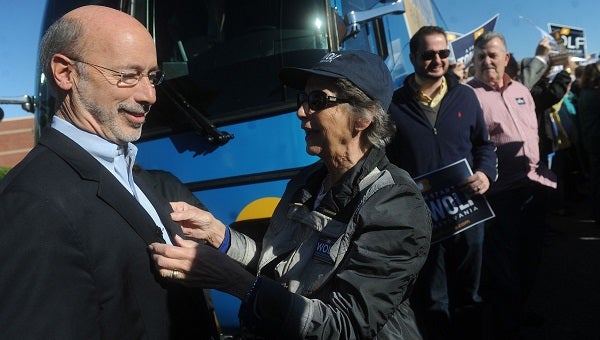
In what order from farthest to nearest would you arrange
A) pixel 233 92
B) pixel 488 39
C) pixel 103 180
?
pixel 488 39 → pixel 233 92 → pixel 103 180

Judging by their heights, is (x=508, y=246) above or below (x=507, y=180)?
below

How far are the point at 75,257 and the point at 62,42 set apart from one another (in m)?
0.61

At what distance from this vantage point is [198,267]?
1396 millimetres

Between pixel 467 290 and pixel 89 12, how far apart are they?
2606 mm

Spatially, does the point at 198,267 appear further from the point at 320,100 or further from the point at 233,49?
the point at 233,49

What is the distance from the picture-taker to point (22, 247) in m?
1.09

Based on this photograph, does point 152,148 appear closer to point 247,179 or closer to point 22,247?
point 247,179

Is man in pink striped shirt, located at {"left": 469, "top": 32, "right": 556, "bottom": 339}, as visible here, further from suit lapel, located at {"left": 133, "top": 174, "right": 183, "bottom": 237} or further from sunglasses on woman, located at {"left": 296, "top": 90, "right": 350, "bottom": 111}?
suit lapel, located at {"left": 133, "top": 174, "right": 183, "bottom": 237}

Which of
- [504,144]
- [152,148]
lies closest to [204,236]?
[152,148]

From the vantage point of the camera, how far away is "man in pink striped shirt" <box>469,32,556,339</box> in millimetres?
3365

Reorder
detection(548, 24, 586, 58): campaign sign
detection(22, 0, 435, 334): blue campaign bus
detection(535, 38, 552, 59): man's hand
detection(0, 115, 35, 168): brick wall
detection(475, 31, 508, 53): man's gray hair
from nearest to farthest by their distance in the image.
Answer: detection(22, 0, 435, 334): blue campaign bus, detection(475, 31, 508, 53): man's gray hair, detection(535, 38, 552, 59): man's hand, detection(548, 24, 586, 58): campaign sign, detection(0, 115, 35, 168): brick wall

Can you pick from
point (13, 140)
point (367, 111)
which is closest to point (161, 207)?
point (367, 111)

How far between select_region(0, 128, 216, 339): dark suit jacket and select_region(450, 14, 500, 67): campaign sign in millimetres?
4369

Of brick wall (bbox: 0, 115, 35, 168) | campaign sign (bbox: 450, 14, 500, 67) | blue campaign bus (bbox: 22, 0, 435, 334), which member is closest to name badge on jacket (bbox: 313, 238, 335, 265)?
blue campaign bus (bbox: 22, 0, 435, 334)
